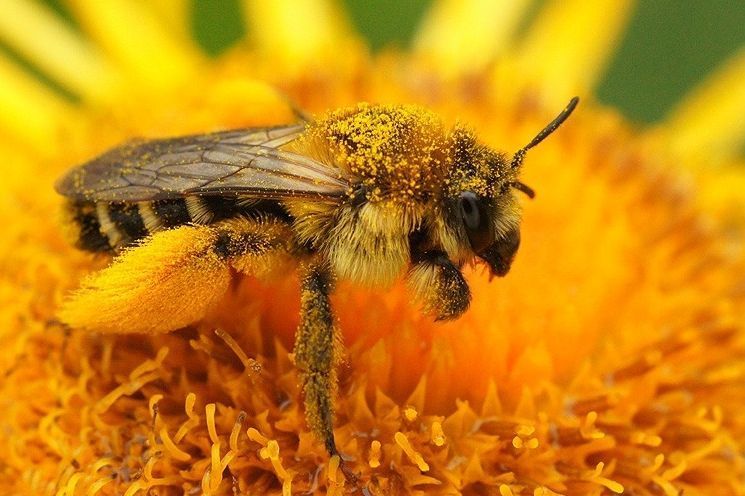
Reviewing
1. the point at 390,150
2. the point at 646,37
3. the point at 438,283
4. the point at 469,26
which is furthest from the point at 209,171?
the point at 646,37

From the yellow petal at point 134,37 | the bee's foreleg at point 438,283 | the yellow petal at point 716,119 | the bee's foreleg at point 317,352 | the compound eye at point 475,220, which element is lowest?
the bee's foreleg at point 317,352

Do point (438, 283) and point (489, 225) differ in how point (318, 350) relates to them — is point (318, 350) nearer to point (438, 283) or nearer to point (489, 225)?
point (438, 283)

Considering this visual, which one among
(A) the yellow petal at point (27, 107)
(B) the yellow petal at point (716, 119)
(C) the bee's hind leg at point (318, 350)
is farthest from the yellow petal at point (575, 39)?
(C) the bee's hind leg at point (318, 350)

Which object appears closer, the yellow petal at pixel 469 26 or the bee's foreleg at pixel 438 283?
the bee's foreleg at pixel 438 283

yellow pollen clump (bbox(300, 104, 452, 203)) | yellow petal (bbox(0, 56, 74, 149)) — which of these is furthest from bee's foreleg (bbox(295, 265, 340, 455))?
yellow petal (bbox(0, 56, 74, 149))

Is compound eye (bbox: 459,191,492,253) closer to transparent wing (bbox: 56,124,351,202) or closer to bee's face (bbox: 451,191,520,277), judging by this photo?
bee's face (bbox: 451,191,520,277)

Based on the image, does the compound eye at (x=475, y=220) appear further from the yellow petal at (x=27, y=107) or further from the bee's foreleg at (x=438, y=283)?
the yellow petal at (x=27, y=107)

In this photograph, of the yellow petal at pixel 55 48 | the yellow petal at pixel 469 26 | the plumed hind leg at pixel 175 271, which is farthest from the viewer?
the yellow petal at pixel 469 26
